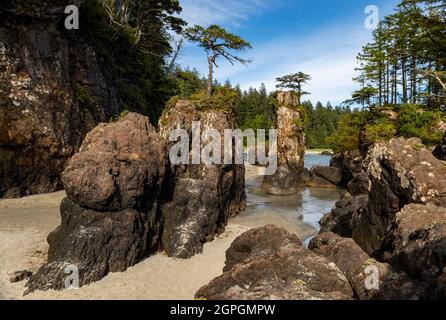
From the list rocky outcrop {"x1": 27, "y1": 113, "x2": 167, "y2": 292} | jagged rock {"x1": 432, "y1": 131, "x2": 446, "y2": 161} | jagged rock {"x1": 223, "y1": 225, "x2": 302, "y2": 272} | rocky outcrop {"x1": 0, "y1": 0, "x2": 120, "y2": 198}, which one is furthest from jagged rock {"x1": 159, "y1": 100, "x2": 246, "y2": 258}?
jagged rock {"x1": 432, "y1": 131, "x2": 446, "y2": 161}

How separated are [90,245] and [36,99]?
1368cm

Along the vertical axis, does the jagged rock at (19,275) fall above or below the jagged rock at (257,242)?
below

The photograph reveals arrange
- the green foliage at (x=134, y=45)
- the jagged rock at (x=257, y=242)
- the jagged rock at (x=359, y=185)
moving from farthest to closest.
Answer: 1. the green foliage at (x=134, y=45)
2. the jagged rock at (x=359, y=185)
3. the jagged rock at (x=257, y=242)

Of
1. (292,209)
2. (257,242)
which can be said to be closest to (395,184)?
(257,242)

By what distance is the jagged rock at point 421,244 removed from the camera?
730cm

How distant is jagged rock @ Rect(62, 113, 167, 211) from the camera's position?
12367mm

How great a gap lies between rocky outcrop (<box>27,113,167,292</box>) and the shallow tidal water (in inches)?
324

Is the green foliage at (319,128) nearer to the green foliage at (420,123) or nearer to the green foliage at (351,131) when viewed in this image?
the green foliage at (351,131)

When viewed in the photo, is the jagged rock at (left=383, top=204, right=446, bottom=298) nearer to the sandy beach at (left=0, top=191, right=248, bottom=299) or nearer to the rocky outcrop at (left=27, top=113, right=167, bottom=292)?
the sandy beach at (left=0, top=191, right=248, bottom=299)

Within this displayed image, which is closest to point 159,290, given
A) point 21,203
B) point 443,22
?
point 21,203

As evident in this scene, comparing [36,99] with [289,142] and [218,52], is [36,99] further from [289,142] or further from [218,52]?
[289,142]

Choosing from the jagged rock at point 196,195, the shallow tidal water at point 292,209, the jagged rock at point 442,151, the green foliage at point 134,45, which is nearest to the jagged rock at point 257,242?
the jagged rock at point 196,195

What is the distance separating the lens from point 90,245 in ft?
38.8

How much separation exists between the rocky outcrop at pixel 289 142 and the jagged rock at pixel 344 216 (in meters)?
13.6
